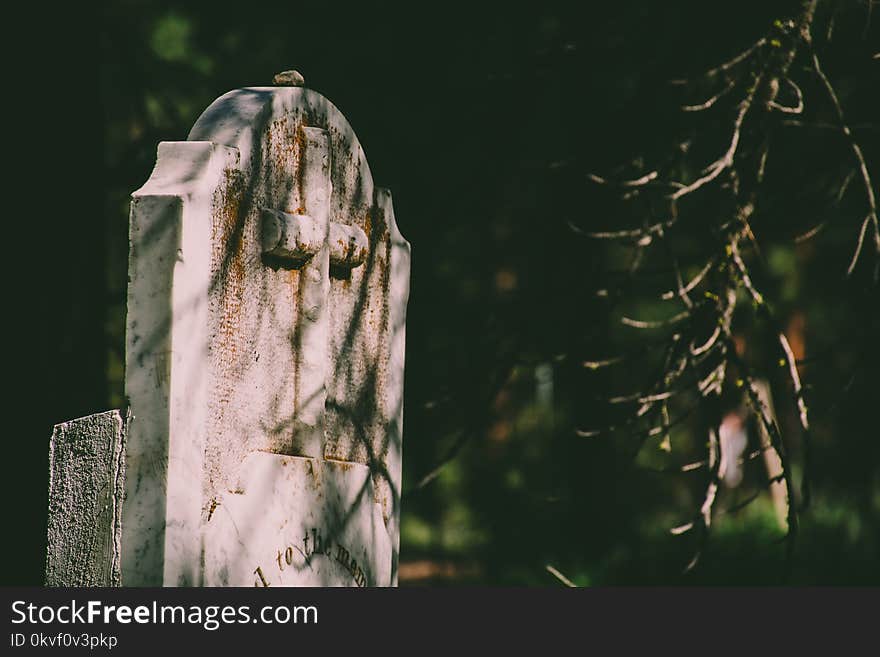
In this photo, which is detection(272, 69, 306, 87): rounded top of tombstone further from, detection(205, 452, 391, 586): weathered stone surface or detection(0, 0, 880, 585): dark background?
detection(0, 0, 880, 585): dark background

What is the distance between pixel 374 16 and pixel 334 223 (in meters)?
4.39

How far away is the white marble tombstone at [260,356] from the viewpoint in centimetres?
245

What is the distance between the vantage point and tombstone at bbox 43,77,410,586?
2453 millimetres

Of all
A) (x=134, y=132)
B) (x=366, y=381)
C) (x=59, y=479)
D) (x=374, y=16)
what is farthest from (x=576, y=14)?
(x=134, y=132)

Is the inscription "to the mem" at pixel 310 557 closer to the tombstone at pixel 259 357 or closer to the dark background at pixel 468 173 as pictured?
the tombstone at pixel 259 357

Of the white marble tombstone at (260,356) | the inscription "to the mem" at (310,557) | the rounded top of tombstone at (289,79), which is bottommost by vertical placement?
the inscription "to the mem" at (310,557)

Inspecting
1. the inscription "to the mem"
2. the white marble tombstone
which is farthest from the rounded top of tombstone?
the inscription "to the mem"

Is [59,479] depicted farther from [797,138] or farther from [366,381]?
[797,138]

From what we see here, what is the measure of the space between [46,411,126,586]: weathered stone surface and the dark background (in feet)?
7.90

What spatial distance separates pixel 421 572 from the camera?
633 inches

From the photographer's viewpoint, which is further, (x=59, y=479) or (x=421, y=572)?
(x=421, y=572)

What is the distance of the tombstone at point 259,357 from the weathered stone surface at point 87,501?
50mm

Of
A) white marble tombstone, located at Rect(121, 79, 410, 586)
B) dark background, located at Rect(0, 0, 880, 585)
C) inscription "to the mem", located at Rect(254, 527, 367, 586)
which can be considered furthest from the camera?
dark background, located at Rect(0, 0, 880, 585)

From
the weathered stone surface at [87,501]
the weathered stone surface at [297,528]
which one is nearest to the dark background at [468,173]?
the weathered stone surface at [297,528]
